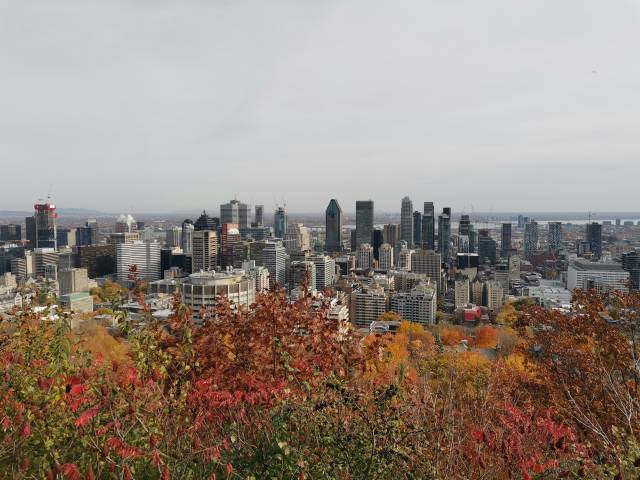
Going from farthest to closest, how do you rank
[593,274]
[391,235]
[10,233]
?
[391,235], [10,233], [593,274]

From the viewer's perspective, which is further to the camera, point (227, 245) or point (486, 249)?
point (486, 249)

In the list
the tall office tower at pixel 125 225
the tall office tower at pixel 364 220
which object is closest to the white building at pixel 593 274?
the tall office tower at pixel 364 220

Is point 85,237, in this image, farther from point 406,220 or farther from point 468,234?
point 468,234

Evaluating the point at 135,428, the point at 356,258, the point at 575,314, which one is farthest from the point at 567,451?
the point at 356,258

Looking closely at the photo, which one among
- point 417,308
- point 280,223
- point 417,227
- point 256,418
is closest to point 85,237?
point 280,223

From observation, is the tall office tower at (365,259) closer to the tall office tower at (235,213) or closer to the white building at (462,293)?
the white building at (462,293)

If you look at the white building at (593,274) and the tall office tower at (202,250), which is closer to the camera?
the white building at (593,274)

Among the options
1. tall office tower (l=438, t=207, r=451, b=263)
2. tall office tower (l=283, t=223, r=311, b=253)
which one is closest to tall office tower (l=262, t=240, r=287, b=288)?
tall office tower (l=283, t=223, r=311, b=253)
